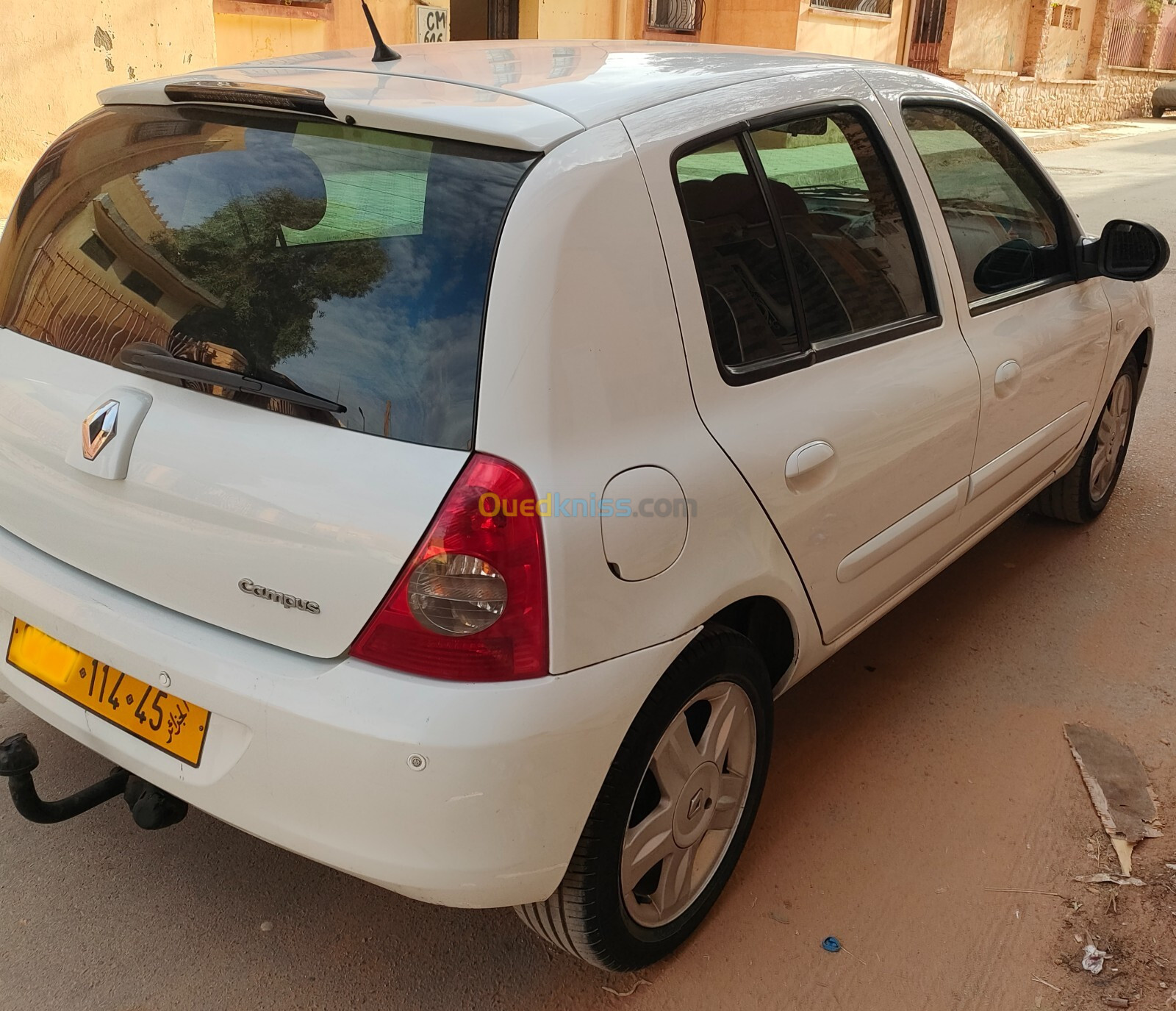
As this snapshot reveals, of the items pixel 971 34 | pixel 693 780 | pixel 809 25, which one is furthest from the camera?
pixel 971 34

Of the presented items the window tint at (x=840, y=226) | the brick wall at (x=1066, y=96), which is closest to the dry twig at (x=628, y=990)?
the window tint at (x=840, y=226)

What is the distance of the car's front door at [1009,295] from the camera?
9.52 ft

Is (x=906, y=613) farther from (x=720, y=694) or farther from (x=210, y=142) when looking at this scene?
(x=210, y=142)

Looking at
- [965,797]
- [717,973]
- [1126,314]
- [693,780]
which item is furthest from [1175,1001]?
[1126,314]

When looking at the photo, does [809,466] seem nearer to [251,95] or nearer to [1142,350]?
[251,95]

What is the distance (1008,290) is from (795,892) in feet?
5.84

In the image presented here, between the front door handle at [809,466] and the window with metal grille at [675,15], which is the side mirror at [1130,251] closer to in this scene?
the front door handle at [809,466]

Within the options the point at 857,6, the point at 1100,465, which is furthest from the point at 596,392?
the point at 857,6

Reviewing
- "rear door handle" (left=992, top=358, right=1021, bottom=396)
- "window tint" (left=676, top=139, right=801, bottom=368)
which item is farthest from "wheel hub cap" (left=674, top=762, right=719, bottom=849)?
"rear door handle" (left=992, top=358, right=1021, bottom=396)

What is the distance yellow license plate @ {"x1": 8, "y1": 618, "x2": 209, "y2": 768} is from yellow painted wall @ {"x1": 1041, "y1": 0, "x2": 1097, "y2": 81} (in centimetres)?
2464

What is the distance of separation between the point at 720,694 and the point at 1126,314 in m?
2.58

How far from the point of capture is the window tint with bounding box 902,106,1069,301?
9.51 feet

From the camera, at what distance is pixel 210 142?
2023 mm

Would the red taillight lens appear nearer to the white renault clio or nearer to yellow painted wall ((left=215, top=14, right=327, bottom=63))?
the white renault clio
